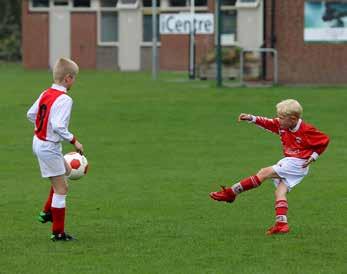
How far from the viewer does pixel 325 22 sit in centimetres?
4075

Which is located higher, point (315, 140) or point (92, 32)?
point (315, 140)

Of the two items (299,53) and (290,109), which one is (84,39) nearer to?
(299,53)

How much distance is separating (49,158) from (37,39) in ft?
187

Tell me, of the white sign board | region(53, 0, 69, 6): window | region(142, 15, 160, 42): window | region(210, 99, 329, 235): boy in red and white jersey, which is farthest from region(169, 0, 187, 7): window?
region(210, 99, 329, 235): boy in red and white jersey

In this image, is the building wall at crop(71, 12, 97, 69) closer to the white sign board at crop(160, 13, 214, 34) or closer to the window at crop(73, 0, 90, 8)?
the window at crop(73, 0, 90, 8)

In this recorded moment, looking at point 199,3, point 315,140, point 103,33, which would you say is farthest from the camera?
point 103,33

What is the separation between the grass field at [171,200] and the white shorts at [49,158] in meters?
0.64

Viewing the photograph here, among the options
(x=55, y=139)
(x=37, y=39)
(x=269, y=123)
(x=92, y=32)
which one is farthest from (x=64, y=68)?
(x=37, y=39)

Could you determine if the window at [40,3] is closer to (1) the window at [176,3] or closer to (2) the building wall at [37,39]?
(2) the building wall at [37,39]

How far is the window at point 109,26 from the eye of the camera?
67812mm

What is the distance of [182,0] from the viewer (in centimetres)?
6712

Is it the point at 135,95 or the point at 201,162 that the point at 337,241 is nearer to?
the point at 201,162

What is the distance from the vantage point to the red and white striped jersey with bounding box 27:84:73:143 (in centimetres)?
1077

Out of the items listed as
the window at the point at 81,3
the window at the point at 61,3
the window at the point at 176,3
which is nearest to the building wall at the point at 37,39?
the window at the point at 61,3
